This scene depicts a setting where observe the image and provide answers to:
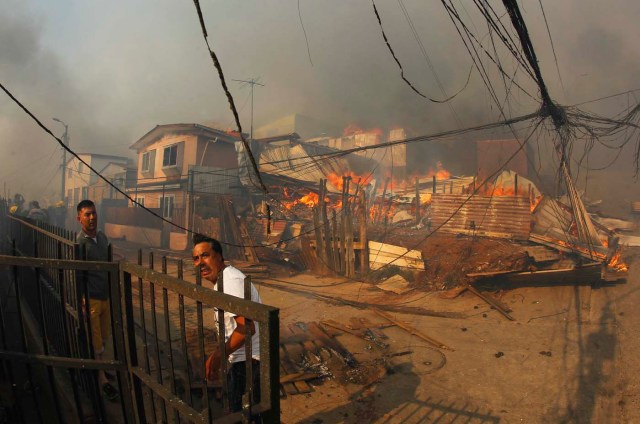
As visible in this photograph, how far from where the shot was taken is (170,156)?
1066 inches

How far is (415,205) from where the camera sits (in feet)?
63.3

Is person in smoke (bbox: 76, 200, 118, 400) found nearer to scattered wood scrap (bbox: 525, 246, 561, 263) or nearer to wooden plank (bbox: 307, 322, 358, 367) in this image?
wooden plank (bbox: 307, 322, 358, 367)

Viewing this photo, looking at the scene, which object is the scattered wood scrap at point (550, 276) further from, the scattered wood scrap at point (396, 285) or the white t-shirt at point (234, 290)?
the white t-shirt at point (234, 290)

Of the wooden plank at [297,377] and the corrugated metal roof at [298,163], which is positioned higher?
the corrugated metal roof at [298,163]

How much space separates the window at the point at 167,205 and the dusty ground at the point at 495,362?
17.0m

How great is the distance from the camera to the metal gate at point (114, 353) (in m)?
1.53

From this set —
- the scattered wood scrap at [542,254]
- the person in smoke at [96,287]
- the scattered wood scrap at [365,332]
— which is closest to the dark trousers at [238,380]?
the person in smoke at [96,287]

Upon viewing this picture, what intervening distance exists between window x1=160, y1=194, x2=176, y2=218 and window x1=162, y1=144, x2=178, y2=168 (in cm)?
326

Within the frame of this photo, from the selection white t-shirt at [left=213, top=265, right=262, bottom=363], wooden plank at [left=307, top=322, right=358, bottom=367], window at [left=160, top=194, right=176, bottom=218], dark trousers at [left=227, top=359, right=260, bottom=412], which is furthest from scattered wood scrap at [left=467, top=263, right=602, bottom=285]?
window at [left=160, top=194, right=176, bottom=218]

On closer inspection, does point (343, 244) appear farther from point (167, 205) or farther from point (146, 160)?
point (146, 160)

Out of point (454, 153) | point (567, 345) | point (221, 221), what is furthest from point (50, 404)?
point (454, 153)

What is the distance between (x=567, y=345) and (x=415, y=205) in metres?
13.1

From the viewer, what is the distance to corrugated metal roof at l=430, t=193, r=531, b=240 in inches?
451

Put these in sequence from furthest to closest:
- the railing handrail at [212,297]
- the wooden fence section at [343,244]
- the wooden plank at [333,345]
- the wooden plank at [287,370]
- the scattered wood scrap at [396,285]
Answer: the wooden fence section at [343,244]
the scattered wood scrap at [396,285]
the wooden plank at [333,345]
the wooden plank at [287,370]
the railing handrail at [212,297]
